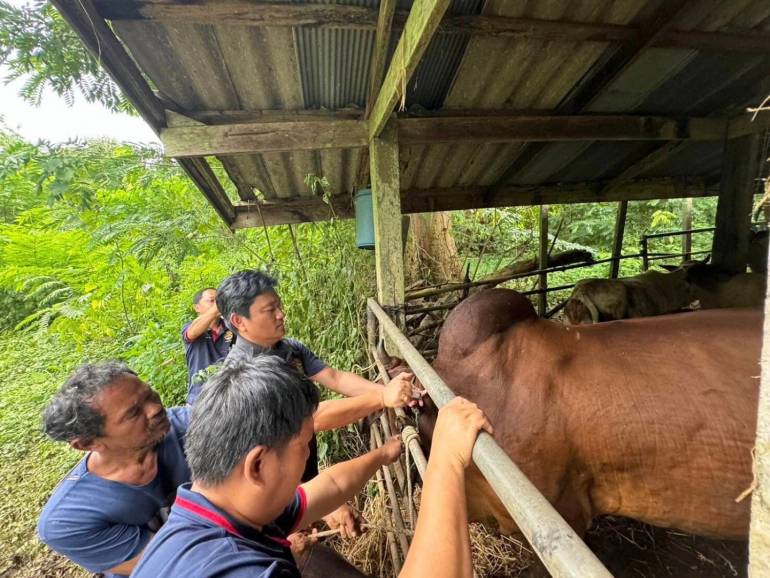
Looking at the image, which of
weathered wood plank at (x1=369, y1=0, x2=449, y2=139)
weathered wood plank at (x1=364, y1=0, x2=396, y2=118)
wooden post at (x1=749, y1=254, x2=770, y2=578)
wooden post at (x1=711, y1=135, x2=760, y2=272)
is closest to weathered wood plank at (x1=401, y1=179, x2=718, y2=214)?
wooden post at (x1=711, y1=135, x2=760, y2=272)

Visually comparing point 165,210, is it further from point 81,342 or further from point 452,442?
point 452,442

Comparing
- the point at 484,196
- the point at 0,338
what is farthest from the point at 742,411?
the point at 0,338

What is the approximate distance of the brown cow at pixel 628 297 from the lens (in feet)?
12.1

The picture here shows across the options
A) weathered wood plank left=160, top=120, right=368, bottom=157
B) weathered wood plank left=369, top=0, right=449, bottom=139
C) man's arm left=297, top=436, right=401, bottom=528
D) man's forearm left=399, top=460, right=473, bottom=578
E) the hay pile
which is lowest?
the hay pile

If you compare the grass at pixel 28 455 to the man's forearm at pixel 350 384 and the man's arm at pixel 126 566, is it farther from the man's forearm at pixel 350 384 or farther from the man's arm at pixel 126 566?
the man's forearm at pixel 350 384

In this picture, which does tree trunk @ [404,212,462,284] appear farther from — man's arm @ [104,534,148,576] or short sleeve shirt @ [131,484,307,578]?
short sleeve shirt @ [131,484,307,578]

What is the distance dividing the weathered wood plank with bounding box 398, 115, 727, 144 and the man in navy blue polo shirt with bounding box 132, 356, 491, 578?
7.77 ft

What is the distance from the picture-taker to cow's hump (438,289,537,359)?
2094 millimetres

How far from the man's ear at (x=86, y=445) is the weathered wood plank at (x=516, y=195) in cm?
415

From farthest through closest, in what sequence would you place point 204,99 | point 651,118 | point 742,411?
point 651,118
point 204,99
point 742,411

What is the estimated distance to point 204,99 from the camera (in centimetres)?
271

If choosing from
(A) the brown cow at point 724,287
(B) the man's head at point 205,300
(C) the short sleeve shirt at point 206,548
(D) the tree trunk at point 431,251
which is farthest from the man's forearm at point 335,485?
(D) the tree trunk at point 431,251

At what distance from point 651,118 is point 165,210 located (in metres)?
5.88

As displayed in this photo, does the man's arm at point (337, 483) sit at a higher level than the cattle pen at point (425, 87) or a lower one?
lower
